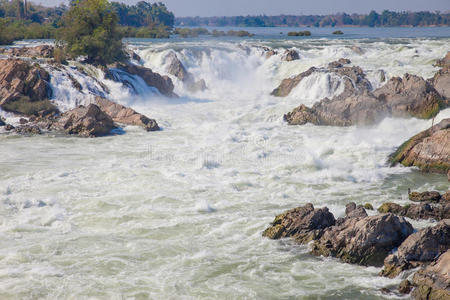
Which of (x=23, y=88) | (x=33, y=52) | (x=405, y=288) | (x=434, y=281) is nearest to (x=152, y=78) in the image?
(x=33, y=52)

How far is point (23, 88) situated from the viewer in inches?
1163

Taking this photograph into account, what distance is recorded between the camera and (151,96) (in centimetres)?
3622

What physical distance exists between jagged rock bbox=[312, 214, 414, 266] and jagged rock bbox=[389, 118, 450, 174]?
720 cm

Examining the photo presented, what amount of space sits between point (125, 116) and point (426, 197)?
17.2 meters

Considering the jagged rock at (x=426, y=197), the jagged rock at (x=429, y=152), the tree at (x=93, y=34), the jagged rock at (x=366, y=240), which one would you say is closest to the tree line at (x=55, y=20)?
the tree at (x=93, y=34)

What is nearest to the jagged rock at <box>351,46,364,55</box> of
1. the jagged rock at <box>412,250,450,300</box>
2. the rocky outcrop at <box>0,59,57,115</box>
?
the rocky outcrop at <box>0,59,57,115</box>

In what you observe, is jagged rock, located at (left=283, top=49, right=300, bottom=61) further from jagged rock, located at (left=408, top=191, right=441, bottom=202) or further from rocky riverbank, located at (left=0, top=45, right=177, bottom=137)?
jagged rock, located at (left=408, top=191, right=441, bottom=202)

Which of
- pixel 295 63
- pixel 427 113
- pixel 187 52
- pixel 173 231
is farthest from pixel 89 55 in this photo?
pixel 173 231

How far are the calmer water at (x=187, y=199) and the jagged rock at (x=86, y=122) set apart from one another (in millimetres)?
906

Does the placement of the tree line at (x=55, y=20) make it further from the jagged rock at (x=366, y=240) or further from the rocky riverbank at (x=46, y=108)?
the jagged rock at (x=366, y=240)

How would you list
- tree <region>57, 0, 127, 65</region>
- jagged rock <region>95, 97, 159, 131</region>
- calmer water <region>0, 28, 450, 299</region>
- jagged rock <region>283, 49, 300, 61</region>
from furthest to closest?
jagged rock <region>283, 49, 300, 61</region>
tree <region>57, 0, 127, 65</region>
jagged rock <region>95, 97, 159, 131</region>
calmer water <region>0, 28, 450, 299</region>

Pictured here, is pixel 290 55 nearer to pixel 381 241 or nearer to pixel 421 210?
pixel 421 210

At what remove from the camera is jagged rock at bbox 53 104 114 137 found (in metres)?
25.8

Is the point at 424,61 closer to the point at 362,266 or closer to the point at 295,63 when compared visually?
the point at 295,63
